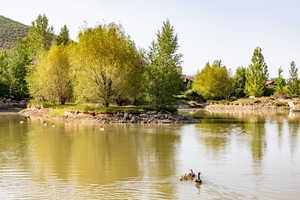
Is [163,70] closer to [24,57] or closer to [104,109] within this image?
[104,109]

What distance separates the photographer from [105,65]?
45.8 meters

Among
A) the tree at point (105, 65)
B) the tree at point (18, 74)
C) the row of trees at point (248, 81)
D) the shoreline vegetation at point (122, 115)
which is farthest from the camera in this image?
Answer: the row of trees at point (248, 81)

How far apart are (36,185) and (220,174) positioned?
7.60 metres

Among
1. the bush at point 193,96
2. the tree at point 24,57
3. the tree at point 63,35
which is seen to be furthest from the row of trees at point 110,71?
the bush at point 193,96

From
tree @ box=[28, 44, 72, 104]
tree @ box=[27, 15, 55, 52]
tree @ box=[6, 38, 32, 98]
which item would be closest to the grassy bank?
tree @ box=[28, 44, 72, 104]

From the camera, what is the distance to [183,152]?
906 inches

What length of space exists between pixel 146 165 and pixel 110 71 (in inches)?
1105

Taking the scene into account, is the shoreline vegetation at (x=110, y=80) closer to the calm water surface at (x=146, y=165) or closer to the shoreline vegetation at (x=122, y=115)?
the shoreline vegetation at (x=122, y=115)

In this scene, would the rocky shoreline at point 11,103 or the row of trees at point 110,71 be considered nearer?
the row of trees at point 110,71

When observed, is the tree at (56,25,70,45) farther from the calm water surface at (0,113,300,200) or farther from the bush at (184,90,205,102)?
the calm water surface at (0,113,300,200)

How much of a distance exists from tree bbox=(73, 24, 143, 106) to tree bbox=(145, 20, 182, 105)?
2914 millimetres

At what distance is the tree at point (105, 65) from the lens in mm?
45312

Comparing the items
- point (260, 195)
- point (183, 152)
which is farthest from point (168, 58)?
point (260, 195)

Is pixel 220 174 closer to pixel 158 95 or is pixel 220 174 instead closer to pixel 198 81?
pixel 158 95
